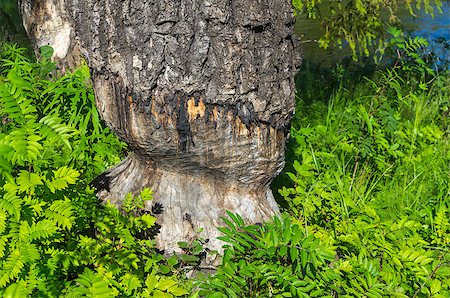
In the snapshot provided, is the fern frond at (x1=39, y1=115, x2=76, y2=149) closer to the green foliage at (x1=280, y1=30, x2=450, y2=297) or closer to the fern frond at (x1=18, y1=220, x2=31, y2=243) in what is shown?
the fern frond at (x1=18, y1=220, x2=31, y2=243)

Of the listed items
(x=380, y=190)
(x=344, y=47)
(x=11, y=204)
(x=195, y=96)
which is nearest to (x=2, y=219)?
(x=11, y=204)

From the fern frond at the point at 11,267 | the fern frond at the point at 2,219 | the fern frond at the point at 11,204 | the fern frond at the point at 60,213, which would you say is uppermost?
the fern frond at the point at 11,204

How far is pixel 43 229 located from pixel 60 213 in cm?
10

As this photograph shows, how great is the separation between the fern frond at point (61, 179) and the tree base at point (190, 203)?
2.26 ft

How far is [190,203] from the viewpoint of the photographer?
9.14 feet

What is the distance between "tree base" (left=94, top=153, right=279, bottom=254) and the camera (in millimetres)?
2766

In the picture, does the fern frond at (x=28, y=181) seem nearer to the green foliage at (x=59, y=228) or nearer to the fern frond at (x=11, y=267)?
the green foliage at (x=59, y=228)

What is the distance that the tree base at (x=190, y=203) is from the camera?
2766 mm

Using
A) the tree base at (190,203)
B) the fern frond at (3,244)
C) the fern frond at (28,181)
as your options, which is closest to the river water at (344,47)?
the tree base at (190,203)

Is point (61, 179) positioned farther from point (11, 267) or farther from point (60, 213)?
point (11, 267)

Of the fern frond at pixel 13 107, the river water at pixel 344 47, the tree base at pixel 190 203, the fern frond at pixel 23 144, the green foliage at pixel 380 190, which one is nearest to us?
the fern frond at pixel 23 144

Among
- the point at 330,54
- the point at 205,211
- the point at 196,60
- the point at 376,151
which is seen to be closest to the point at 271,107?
the point at 196,60

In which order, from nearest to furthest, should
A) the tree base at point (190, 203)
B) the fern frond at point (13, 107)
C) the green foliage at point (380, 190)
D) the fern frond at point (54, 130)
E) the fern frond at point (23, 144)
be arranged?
the fern frond at point (23, 144) → the fern frond at point (54, 130) → the fern frond at point (13, 107) → the green foliage at point (380, 190) → the tree base at point (190, 203)

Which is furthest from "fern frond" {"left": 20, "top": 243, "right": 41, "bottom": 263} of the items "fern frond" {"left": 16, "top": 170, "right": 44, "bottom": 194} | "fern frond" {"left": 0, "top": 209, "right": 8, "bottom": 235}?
"fern frond" {"left": 16, "top": 170, "right": 44, "bottom": 194}
